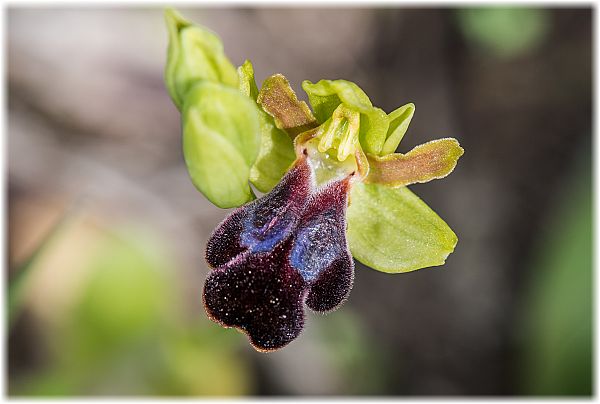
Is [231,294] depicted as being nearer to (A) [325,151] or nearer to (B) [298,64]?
(A) [325,151]

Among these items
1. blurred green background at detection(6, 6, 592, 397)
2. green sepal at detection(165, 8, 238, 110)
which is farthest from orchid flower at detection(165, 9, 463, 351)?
blurred green background at detection(6, 6, 592, 397)

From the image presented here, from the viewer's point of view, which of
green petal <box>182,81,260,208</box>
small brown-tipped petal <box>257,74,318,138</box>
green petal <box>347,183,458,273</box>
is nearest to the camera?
green petal <box>182,81,260,208</box>

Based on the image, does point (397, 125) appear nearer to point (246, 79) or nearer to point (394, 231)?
point (394, 231)

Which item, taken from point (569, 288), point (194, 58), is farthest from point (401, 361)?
point (194, 58)

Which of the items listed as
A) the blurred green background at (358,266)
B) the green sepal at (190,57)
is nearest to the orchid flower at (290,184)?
the green sepal at (190,57)

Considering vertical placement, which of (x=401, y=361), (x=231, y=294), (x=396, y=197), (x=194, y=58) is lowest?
(x=401, y=361)

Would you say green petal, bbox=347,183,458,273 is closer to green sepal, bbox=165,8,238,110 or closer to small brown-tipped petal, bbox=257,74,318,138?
small brown-tipped petal, bbox=257,74,318,138
